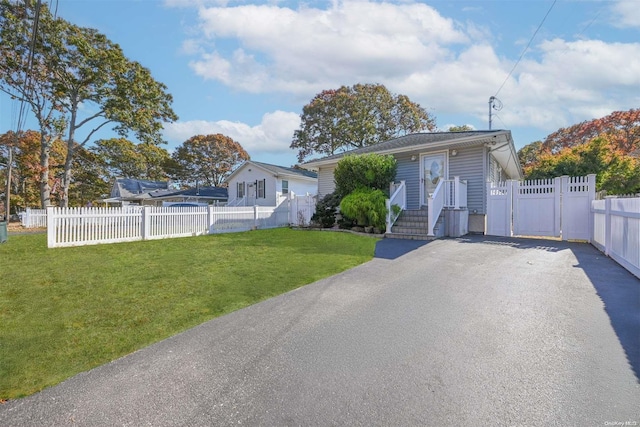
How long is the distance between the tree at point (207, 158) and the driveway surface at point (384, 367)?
4380 cm

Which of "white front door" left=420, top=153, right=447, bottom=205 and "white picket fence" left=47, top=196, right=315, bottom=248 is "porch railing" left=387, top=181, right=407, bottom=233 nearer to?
"white front door" left=420, top=153, right=447, bottom=205

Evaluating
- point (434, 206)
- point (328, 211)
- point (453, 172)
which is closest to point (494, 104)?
point (453, 172)

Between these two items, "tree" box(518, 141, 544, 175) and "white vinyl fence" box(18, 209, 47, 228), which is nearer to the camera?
"white vinyl fence" box(18, 209, 47, 228)

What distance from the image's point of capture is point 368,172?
1205 centimetres

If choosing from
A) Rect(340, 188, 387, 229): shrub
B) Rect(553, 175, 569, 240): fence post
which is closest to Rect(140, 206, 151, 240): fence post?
Rect(340, 188, 387, 229): shrub

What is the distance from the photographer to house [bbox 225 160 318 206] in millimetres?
22047

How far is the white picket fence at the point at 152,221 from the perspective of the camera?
930 cm

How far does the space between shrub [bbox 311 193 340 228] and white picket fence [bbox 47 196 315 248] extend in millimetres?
1320

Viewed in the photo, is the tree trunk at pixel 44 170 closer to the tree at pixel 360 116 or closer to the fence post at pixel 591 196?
the tree at pixel 360 116

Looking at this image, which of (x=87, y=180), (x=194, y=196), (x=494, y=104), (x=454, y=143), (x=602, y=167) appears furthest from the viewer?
(x=87, y=180)

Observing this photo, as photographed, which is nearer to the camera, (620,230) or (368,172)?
(620,230)

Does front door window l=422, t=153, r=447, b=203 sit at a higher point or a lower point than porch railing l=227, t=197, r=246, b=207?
higher

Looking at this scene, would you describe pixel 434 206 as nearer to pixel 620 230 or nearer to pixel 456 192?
pixel 456 192

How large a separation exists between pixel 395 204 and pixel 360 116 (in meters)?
23.1
